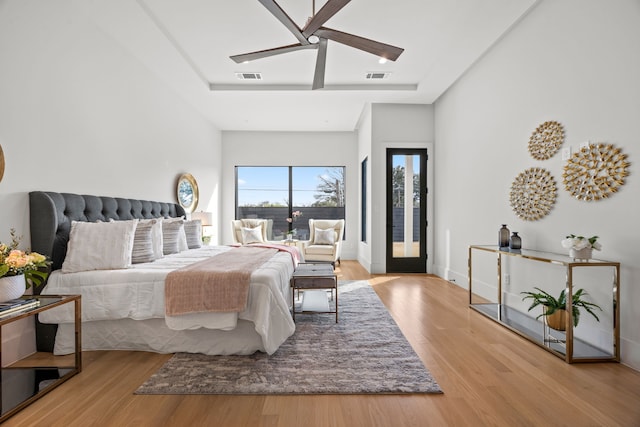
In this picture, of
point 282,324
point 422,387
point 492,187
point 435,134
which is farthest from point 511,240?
point 435,134

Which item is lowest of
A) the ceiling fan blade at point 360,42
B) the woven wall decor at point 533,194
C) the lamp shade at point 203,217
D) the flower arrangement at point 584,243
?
the flower arrangement at point 584,243

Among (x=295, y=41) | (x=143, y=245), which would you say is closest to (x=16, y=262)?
(x=143, y=245)

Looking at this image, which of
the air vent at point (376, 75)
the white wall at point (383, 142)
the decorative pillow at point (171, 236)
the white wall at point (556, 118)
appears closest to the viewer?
the white wall at point (556, 118)

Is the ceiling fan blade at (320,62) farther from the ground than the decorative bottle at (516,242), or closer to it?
farther from the ground

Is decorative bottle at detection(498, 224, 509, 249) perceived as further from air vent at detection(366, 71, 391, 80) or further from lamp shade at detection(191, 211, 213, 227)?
lamp shade at detection(191, 211, 213, 227)

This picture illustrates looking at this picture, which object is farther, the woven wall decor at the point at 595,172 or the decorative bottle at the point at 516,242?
the decorative bottle at the point at 516,242

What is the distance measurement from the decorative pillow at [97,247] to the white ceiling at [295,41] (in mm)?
2101

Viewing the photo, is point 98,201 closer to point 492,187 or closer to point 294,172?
point 492,187

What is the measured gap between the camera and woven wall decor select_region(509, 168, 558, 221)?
2951 millimetres

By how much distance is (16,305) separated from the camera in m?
1.87

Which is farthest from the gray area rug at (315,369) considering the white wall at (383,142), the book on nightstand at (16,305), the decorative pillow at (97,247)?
the white wall at (383,142)

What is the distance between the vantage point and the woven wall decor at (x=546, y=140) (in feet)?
9.37

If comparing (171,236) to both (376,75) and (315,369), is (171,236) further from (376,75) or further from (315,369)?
(376,75)

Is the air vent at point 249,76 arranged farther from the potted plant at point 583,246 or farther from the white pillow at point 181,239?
the potted plant at point 583,246
